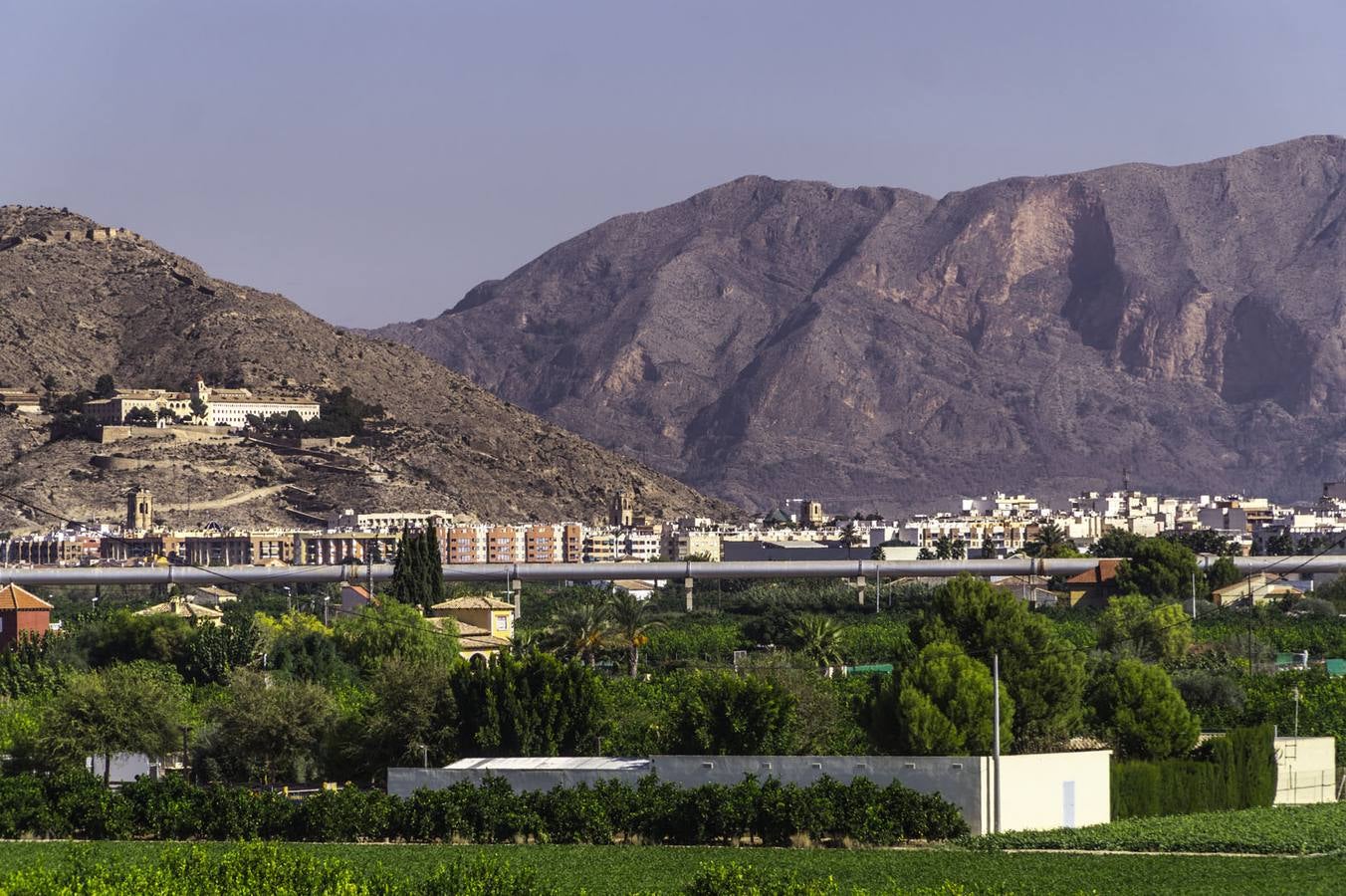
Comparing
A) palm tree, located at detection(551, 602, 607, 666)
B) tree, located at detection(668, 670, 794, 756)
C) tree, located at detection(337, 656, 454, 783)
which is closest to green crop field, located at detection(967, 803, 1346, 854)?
tree, located at detection(668, 670, 794, 756)

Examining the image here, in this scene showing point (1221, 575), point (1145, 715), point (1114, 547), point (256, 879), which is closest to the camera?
point (256, 879)

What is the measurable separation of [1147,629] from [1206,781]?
140 ft

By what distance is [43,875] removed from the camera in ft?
102

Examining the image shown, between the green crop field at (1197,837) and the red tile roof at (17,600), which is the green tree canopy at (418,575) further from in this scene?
the green crop field at (1197,837)

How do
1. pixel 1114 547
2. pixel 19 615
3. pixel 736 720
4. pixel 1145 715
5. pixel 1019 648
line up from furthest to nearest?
pixel 1114 547, pixel 19 615, pixel 1019 648, pixel 1145 715, pixel 736 720

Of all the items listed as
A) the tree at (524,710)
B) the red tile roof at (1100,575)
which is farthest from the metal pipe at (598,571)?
the tree at (524,710)

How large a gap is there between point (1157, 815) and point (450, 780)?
16644mm

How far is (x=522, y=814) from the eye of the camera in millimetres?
48031

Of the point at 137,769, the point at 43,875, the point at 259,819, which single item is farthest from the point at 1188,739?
the point at 43,875

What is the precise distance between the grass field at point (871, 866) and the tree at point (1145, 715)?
13223 mm

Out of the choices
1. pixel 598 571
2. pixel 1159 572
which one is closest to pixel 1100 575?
pixel 1159 572

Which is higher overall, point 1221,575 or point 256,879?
point 1221,575

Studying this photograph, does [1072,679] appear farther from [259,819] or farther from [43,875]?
[43,875]

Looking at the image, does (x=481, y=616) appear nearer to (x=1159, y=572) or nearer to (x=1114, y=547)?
(x=1159, y=572)
